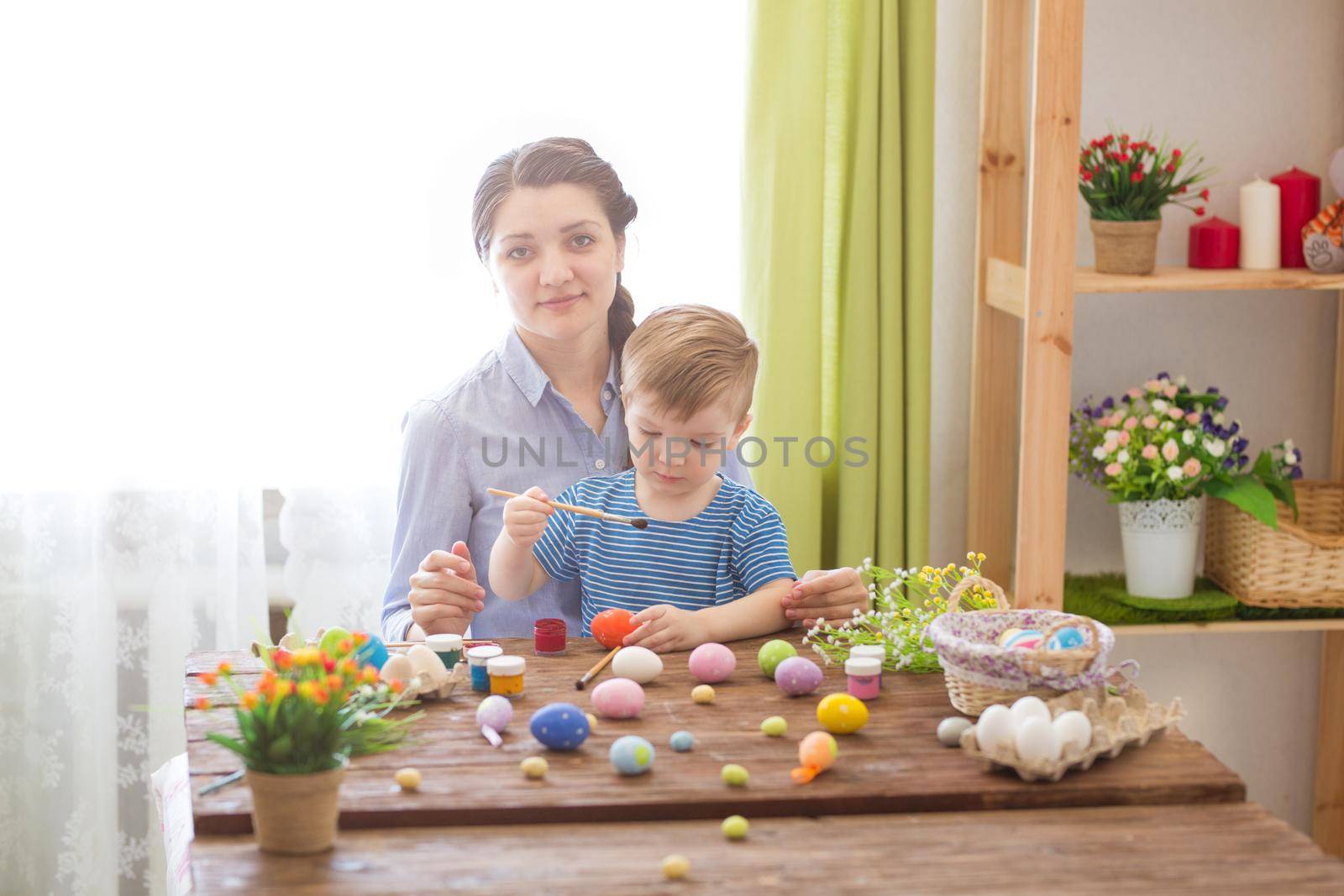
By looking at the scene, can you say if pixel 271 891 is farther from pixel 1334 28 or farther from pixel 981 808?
pixel 1334 28

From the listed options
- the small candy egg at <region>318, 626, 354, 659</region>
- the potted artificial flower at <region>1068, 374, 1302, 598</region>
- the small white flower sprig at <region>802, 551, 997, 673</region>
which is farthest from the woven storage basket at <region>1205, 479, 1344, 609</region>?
the small candy egg at <region>318, 626, 354, 659</region>

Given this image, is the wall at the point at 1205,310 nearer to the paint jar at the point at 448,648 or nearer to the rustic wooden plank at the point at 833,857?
the paint jar at the point at 448,648

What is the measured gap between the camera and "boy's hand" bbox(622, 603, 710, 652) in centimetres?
166

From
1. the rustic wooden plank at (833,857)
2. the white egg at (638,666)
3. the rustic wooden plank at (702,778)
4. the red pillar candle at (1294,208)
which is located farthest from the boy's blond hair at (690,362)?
the red pillar candle at (1294,208)

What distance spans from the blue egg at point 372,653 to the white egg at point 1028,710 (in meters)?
0.69

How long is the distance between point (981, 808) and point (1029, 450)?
119 centimetres

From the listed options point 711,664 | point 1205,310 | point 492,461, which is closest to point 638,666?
point 711,664

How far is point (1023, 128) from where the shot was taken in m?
2.65

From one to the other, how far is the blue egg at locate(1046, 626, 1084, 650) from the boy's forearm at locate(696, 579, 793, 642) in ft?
1.42

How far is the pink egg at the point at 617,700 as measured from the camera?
4.70 feet

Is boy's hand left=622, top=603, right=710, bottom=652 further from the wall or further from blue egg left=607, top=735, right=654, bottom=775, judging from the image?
the wall

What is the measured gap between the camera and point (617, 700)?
4.70ft

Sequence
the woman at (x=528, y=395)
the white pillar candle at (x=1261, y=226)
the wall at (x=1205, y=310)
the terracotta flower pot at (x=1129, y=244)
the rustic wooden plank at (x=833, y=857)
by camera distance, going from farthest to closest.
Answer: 1. the wall at (x=1205, y=310)
2. the white pillar candle at (x=1261, y=226)
3. the terracotta flower pot at (x=1129, y=244)
4. the woman at (x=528, y=395)
5. the rustic wooden plank at (x=833, y=857)

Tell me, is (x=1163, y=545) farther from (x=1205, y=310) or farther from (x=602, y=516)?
(x=602, y=516)
